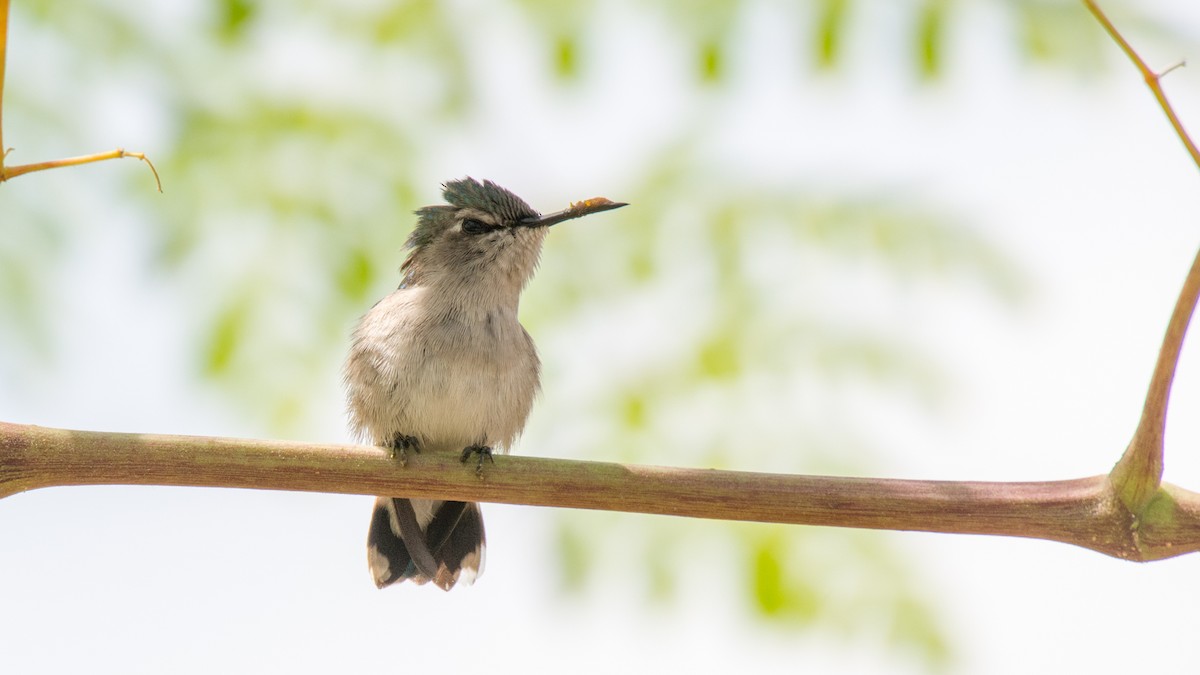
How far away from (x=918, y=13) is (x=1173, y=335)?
3.11m

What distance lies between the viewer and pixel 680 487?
2.90 metres

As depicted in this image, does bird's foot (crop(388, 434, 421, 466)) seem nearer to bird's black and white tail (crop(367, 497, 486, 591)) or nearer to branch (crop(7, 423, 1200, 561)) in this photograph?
bird's black and white tail (crop(367, 497, 486, 591))

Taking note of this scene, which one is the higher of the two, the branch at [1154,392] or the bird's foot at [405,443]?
the bird's foot at [405,443]

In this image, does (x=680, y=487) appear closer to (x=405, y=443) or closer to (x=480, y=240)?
(x=405, y=443)

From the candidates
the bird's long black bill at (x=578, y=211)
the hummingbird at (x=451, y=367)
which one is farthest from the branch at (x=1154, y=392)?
the hummingbird at (x=451, y=367)

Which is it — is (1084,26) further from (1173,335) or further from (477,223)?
(1173,335)

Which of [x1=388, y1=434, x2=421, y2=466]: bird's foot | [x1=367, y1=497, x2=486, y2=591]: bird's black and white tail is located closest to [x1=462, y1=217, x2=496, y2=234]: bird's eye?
[x1=388, y1=434, x2=421, y2=466]: bird's foot

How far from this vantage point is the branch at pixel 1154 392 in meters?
2.47

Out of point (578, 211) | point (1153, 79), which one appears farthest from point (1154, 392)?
point (578, 211)

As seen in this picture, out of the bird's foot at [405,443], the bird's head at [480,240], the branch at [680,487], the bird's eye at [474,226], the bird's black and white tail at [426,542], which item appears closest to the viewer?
the branch at [680,487]

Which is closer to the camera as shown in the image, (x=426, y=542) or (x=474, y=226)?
(x=426, y=542)

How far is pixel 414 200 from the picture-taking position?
5.91 metres

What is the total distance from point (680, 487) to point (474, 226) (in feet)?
9.57

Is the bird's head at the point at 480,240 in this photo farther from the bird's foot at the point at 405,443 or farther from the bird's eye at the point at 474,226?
the bird's foot at the point at 405,443
